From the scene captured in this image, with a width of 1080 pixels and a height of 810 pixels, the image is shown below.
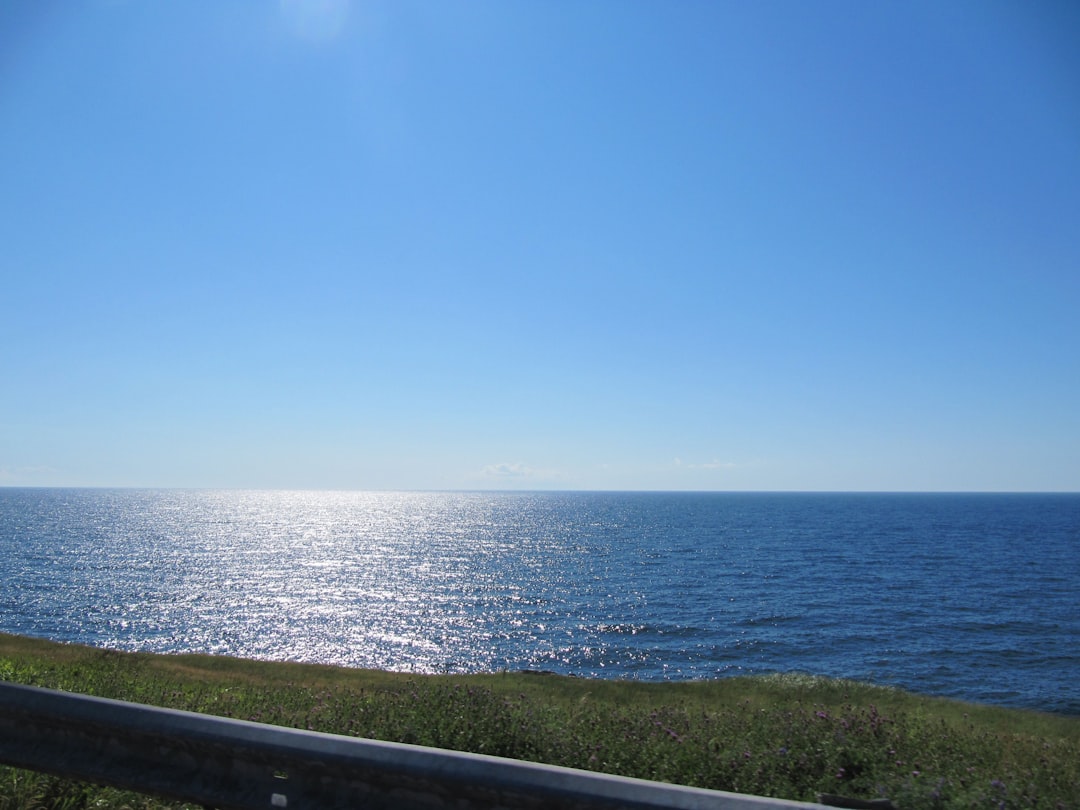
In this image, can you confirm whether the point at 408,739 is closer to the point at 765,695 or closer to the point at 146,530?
the point at 765,695

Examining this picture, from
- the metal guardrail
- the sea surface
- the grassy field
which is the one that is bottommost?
the sea surface

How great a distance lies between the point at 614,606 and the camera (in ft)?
175

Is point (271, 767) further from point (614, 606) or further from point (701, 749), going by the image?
point (614, 606)

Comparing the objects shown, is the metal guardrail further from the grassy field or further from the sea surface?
the sea surface

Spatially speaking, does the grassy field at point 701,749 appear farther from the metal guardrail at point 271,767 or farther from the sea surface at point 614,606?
the sea surface at point 614,606

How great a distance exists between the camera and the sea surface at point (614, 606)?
120 ft

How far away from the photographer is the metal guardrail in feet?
9.64

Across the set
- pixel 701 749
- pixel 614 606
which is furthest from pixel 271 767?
pixel 614 606

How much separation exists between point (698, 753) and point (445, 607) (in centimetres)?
5085

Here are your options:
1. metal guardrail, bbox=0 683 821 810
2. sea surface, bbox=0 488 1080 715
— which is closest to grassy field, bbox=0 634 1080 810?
metal guardrail, bbox=0 683 821 810

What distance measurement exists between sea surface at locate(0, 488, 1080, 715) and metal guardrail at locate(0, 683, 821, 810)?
33.8 m

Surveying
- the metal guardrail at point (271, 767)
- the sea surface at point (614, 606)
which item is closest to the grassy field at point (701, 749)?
the metal guardrail at point (271, 767)

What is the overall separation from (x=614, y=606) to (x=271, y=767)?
52.6 meters

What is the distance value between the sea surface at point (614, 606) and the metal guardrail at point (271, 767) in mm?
33786
